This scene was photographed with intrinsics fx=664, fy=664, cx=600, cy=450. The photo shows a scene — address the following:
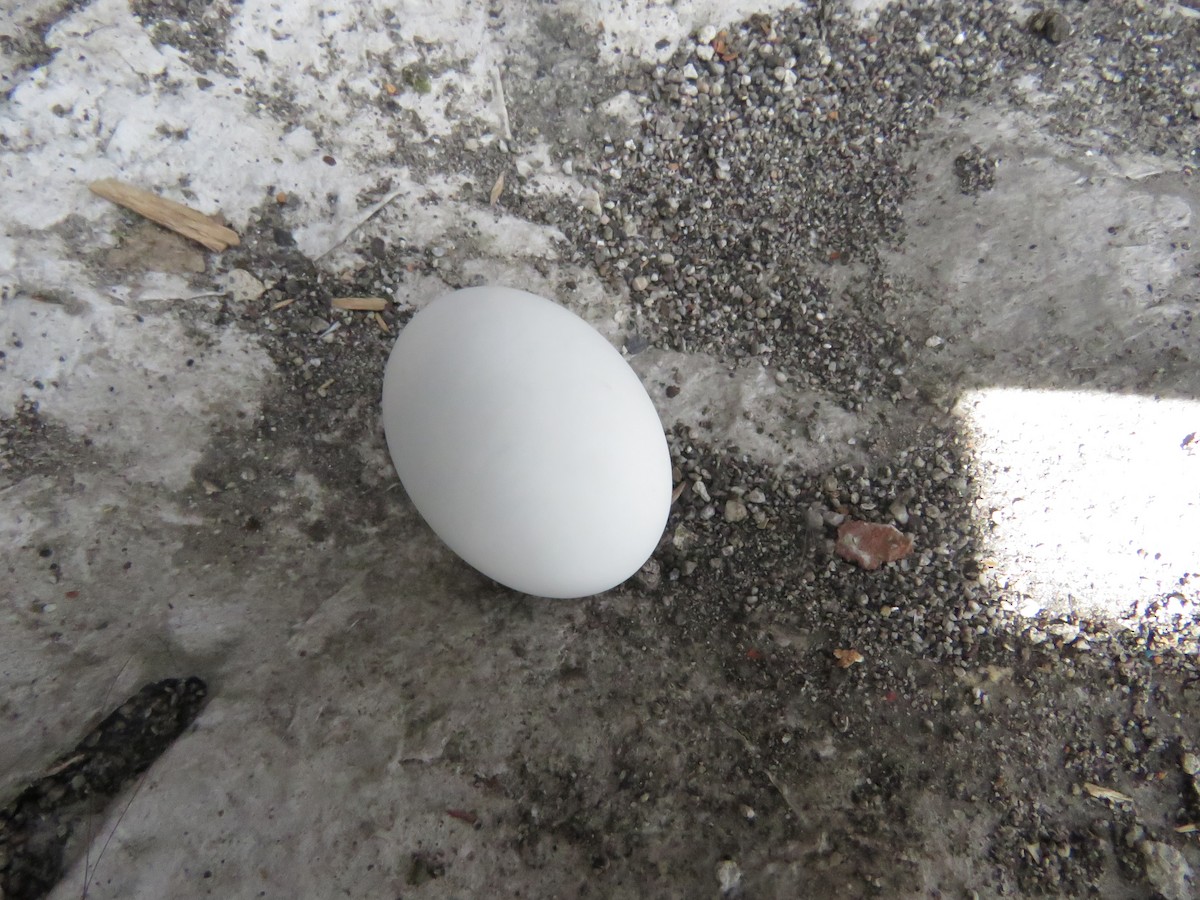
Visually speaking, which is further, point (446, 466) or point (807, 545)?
point (807, 545)

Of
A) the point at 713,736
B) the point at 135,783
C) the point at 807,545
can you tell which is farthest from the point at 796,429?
the point at 135,783

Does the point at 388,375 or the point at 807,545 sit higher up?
the point at 388,375

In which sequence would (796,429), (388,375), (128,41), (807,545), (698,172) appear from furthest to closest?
(698,172) < (796,429) < (807,545) < (128,41) < (388,375)

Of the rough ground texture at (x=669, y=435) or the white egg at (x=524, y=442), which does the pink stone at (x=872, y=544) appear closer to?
the rough ground texture at (x=669, y=435)

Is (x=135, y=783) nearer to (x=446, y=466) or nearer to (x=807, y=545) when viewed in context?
(x=446, y=466)

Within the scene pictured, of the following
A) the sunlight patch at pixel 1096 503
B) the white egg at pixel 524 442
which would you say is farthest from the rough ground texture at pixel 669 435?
the white egg at pixel 524 442

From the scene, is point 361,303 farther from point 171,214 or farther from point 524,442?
point 524,442

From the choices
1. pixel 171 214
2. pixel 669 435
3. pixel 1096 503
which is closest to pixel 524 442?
pixel 669 435
